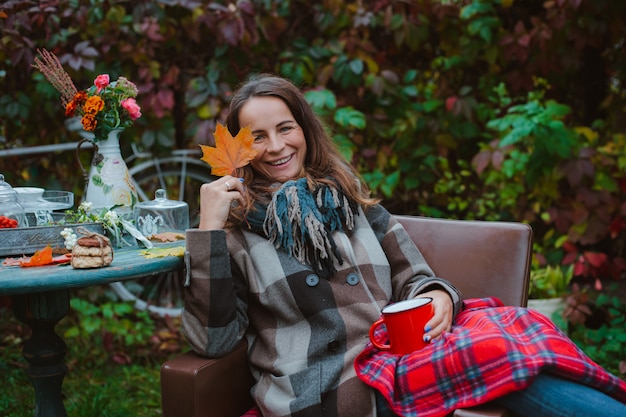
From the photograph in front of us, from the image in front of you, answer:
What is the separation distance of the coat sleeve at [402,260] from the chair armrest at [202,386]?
0.50 metres

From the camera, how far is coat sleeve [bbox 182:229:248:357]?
1.62m

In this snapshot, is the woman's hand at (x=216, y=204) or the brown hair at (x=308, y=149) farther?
the brown hair at (x=308, y=149)

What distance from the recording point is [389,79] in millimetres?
3367

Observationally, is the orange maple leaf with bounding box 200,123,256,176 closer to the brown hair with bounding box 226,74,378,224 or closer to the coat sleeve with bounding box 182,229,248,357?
the brown hair with bounding box 226,74,378,224

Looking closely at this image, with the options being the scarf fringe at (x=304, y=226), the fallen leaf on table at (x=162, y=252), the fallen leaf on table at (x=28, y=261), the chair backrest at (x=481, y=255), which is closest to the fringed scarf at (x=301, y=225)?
the scarf fringe at (x=304, y=226)

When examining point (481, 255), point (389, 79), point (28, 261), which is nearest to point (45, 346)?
point (28, 261)

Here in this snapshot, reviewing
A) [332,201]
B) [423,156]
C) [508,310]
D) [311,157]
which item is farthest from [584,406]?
[423,156]

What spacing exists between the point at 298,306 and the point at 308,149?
0.54 meters

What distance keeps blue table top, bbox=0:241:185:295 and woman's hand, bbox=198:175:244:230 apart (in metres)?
0.12

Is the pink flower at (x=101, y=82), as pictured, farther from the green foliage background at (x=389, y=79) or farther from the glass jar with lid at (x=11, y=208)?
the green foliage background at (x=389, y=79)

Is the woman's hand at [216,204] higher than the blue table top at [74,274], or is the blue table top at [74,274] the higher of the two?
the woman's hand at [216,204]

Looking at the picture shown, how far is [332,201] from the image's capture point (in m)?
1.88

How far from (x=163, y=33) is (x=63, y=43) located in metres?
0.49

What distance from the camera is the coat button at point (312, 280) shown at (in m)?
1.77
